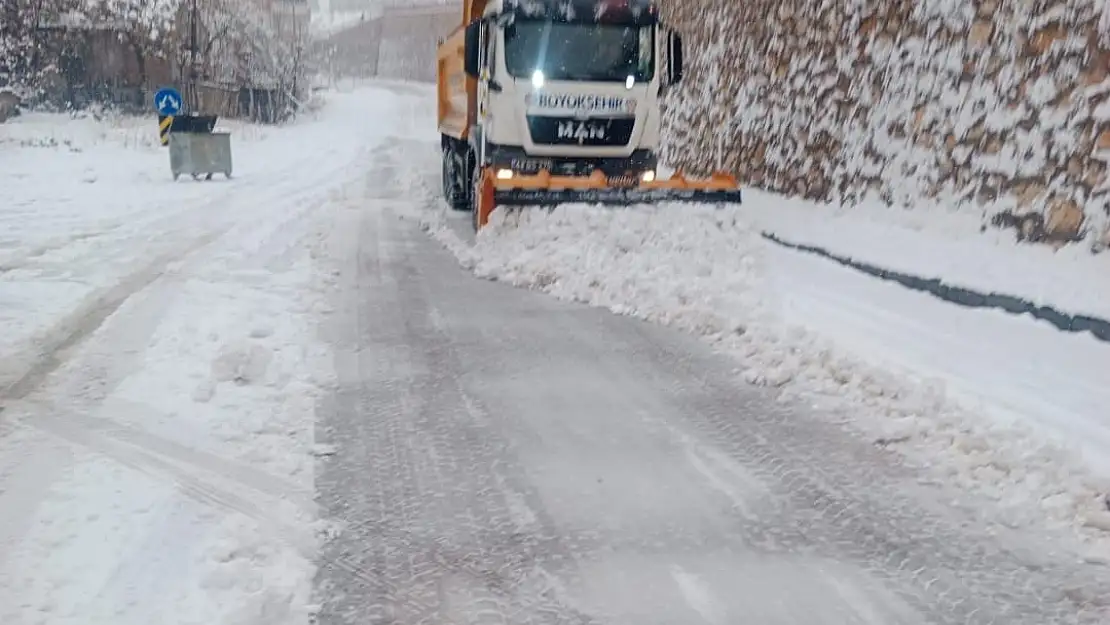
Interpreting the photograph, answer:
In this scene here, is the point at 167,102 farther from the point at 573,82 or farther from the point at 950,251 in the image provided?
the point at 950,251

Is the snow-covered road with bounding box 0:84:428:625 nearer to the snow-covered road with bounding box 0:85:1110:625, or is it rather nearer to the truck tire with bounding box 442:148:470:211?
the snow-covered road with bounding box 0:85:1110:625

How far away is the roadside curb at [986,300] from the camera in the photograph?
5942 millimetres

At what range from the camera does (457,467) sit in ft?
13.6

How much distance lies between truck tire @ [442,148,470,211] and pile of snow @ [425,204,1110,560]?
1361 mm

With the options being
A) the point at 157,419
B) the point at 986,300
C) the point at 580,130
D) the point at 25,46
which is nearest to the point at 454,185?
→ the point at 580,130

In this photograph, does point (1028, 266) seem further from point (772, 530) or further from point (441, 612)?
point (441, 612)

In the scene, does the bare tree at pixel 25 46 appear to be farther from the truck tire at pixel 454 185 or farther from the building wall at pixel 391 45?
the building wall at pixel 391 45

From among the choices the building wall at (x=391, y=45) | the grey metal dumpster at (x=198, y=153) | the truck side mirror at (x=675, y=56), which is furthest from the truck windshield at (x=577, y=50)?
the building wall at (x=391, y=45)

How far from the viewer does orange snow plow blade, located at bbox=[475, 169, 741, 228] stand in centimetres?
919

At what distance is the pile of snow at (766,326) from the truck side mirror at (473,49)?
206 centimetres

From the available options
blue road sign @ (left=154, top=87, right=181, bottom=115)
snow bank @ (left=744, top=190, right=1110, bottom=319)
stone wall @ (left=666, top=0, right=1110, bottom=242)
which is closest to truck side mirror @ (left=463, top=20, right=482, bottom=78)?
snow bank @ (left=744, top=190, right=1110, bottom=319)

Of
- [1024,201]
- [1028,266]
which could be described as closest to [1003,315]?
[1028,266]

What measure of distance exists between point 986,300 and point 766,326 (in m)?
1.86

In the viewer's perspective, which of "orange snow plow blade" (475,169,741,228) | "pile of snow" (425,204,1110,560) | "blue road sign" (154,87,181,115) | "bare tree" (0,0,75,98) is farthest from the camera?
"bare tree" (0,0,75,98)
